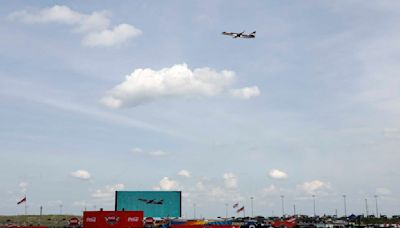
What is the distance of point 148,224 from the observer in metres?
126

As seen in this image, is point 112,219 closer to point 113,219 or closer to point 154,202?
point 113,219

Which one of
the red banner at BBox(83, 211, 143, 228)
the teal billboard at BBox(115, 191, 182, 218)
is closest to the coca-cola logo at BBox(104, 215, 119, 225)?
the red banner at BBox(83, 211, 143, 228)

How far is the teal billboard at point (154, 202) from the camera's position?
150 metres

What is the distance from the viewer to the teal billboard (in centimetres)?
15050

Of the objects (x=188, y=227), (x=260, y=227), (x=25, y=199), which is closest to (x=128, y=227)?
(x=188, y=227)

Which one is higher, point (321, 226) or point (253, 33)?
point (253, 33)

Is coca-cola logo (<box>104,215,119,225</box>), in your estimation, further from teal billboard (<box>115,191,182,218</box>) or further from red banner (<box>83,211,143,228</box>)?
teal billboard (<box>115,191,182,218</box>)

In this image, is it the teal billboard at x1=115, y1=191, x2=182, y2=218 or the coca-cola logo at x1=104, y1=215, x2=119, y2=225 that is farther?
the teal billboard at x1=115, y1=191, x2=182, y2=218

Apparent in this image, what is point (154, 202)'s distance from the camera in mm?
152000

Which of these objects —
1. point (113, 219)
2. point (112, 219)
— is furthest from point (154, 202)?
point (113, 219)

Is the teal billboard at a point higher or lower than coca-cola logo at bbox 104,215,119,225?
higher

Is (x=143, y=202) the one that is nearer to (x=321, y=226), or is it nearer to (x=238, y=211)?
(x=238, y=211)

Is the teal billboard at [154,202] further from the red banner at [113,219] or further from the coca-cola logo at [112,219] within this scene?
the coca-cola logo at [112,219]

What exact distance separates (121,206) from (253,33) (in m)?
75.3
